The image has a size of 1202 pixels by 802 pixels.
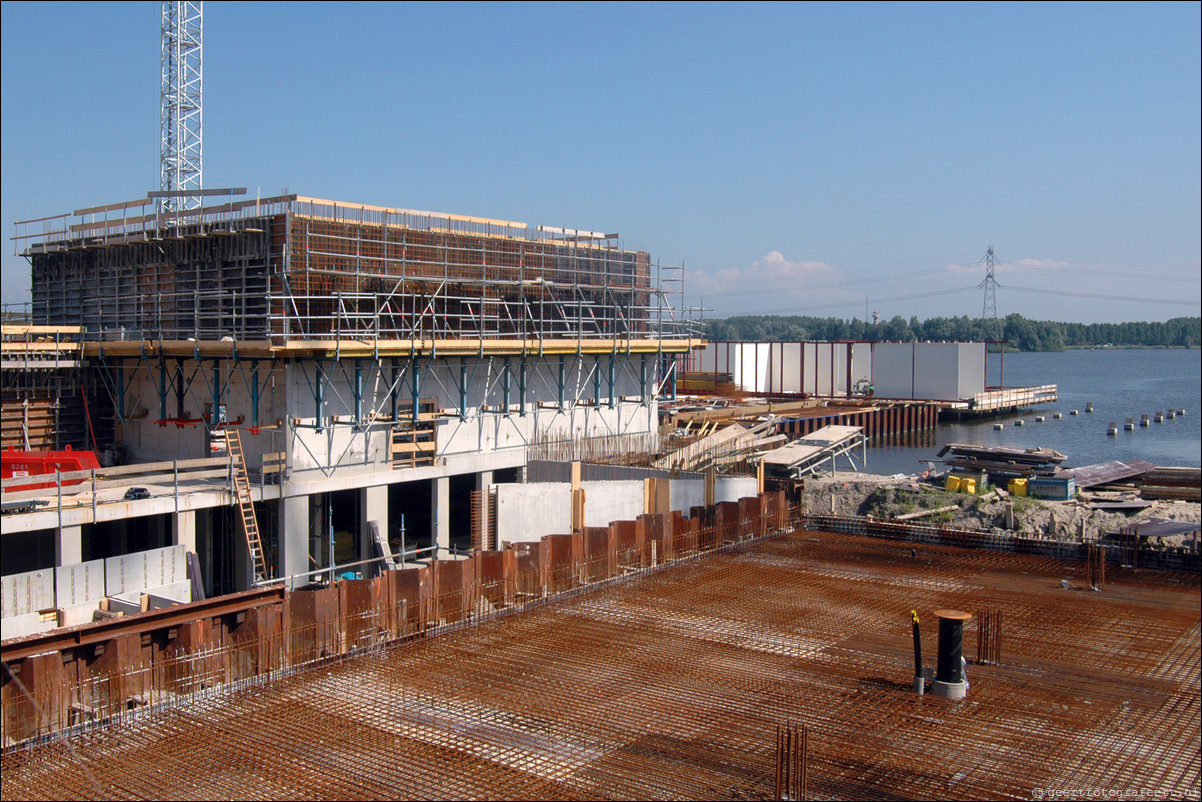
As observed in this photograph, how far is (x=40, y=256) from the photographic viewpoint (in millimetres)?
29812

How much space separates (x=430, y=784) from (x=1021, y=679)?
6.94 meters

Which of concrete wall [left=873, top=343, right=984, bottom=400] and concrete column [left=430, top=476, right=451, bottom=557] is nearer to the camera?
concrete column [left=430, top=476, right=451, bottom=557]

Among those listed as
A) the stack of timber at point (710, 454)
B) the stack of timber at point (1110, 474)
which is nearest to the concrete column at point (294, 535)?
the stack of timber at point (710, 454)

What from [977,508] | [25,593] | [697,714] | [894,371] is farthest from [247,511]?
[894,371]

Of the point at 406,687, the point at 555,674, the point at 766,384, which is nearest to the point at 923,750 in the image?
the point at 555,674

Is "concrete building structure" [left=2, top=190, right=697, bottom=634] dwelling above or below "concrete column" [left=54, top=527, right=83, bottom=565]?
above

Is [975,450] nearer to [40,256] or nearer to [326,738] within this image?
[40,256]

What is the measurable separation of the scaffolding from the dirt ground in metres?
8.19

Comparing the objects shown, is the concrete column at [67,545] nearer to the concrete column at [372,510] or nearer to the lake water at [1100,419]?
the concrete column at [372,510]

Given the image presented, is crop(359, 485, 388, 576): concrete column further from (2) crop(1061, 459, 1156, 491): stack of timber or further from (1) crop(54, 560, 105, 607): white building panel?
(2) crop(1061, 459, 1156, 491): stack of timber

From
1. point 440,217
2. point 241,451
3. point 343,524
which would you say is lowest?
point 343,524

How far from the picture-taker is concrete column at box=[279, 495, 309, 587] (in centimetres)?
2183

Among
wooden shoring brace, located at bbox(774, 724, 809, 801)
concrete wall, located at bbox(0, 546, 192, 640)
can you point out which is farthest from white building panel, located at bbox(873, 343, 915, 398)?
wooden shoring brace, located at bbox(774, 724, 809, 801)

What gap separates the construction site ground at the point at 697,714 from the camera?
358 inches
